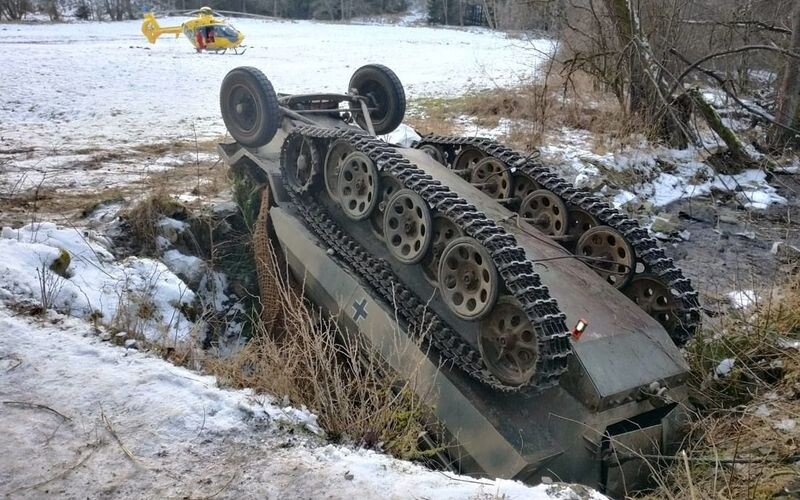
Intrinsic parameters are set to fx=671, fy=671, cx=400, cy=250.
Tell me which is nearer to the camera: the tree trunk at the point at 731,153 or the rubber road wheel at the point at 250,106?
the rubber road wheel at the point at 250,106

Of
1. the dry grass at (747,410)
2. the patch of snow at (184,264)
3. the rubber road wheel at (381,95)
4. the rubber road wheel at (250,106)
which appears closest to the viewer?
the dry grass at (747,410)

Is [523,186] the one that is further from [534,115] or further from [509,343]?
[534,115]

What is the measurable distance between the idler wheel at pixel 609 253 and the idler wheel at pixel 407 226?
1.38 m

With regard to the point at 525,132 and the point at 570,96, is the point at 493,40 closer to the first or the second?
the point at 570,96

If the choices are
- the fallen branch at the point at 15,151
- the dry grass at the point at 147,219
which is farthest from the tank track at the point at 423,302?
the fallen branch at the point at 15,151

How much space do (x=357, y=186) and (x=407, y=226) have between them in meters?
0.79

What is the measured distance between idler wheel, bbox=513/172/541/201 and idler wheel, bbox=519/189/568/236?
0.16m

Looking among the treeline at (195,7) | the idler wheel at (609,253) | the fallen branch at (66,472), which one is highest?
the treeline at (195,7)

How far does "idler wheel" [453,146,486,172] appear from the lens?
689cm

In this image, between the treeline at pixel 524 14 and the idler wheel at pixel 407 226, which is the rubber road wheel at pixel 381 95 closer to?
the treeline at pixel 524 14

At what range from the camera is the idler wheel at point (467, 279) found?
176 inches

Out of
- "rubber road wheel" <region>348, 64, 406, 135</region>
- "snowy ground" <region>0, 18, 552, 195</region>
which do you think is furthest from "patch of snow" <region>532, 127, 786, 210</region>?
"rubber road wheel" <region>348, 64, 406, 135</region>

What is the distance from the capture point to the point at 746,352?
207 inches

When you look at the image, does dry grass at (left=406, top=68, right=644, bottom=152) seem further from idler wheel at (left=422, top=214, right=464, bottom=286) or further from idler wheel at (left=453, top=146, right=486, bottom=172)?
idler wheel at (left=422, top=214, right=464, bottom=286)
